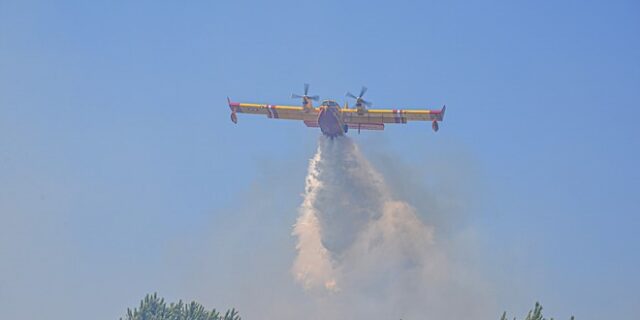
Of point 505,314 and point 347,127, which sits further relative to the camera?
point 347,127

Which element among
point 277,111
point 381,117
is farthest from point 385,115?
point 277,111

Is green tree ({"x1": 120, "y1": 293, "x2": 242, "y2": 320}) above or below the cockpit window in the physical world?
below

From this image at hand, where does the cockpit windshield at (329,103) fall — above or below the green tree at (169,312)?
above

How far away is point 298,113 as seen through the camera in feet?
353

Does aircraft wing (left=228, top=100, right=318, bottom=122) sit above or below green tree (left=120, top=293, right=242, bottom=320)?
above

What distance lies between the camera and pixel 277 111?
360ft

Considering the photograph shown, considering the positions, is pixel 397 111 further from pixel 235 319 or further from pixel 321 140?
pixel 235 319

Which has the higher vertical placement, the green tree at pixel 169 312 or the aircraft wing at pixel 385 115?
the aircraft wing at pixel 385 115

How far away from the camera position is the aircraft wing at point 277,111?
106625mm

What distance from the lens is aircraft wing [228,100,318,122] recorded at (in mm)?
106625

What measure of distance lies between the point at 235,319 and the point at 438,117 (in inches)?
1282

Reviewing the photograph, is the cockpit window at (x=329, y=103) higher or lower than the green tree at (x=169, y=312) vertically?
higher

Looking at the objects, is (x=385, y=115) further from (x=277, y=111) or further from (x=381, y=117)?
(x=277, y=111)

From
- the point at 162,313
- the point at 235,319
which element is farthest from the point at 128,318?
the point at 235,319
